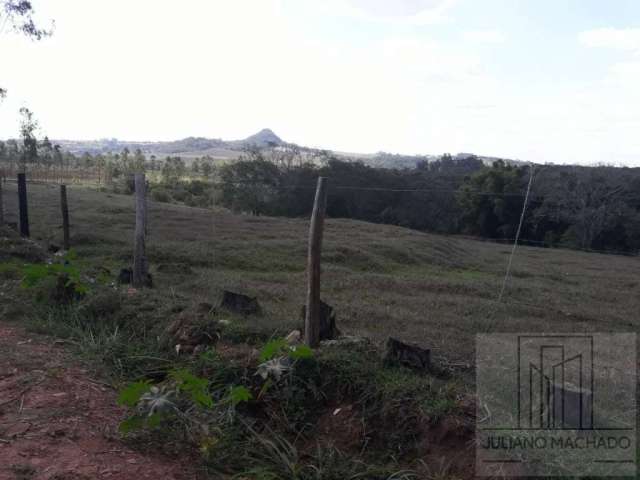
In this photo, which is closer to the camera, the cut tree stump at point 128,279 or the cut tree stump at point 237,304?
the cut tree stump at point 237,304

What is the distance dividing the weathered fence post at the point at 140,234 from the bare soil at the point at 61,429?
2.43m

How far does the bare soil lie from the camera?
315cm

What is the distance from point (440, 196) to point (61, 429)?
25.5 m

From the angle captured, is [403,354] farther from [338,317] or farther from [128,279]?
[128,279]

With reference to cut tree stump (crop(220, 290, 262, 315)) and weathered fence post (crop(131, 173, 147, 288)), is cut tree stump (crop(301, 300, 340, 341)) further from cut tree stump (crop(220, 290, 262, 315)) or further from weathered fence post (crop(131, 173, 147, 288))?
weathered fence post (crop(131, 173, 147, 288))

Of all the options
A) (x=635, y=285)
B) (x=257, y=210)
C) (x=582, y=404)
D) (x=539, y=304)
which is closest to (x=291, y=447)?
(x=582, y=404)

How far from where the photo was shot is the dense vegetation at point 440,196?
2425 cm

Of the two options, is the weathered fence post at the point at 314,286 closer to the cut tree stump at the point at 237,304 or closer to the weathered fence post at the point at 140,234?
the cut tree stump at the point at 237,304

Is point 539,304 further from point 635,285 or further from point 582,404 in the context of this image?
point 582,404

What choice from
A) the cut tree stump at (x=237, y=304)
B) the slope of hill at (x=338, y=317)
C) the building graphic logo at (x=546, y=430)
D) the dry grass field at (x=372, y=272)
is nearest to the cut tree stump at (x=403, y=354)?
the slope of hill at (x=338, y=317)

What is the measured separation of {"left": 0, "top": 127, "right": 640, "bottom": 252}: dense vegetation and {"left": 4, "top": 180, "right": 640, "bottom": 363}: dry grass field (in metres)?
3.70

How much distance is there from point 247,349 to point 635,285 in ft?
40.7

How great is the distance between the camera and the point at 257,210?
79.8 feet

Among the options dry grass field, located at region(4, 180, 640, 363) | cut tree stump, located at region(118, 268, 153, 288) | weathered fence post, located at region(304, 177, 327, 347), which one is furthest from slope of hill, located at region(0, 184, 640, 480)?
cut tree stump, located at region(118, 268, 153, 288)
